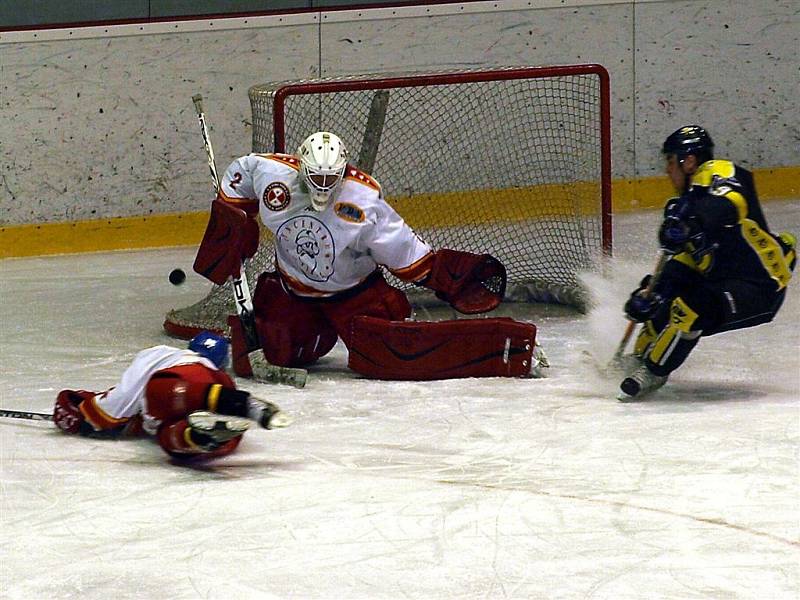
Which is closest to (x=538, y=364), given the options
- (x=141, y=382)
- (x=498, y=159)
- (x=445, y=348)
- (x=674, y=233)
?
(x=445, y=348)

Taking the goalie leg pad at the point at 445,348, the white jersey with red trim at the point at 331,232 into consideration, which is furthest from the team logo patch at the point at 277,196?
the goalie leg pad at the point at 445,348

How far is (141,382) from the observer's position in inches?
157

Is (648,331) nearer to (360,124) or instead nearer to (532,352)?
(532,352)

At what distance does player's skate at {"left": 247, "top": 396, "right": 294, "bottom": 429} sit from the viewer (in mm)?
3611

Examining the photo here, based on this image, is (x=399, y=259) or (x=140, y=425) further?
(x=399, y=259)

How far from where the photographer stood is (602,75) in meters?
6.18

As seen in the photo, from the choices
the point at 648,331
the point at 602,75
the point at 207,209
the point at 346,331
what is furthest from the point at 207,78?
the point at 648,331

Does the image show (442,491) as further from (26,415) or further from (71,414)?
(26,415)

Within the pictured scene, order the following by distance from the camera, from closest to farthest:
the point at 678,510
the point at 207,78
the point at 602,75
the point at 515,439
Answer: the point at 678,510 < the point at 515,439 < the point at 602,75 < the point at 207,78

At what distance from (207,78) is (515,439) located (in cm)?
392

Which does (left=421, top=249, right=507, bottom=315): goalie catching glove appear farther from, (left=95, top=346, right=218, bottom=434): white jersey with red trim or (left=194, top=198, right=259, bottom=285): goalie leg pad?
(left=95, top=346, right=218, bottom=434): white jersey with red trim

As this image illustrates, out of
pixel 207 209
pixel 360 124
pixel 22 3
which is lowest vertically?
pixel 207 209

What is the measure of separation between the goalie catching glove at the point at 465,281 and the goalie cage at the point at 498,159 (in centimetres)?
113

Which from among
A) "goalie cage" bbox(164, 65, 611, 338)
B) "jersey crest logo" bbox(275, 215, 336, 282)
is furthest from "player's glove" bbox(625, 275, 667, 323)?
"goalie cage" bbox(164, 65, 611, 338)
